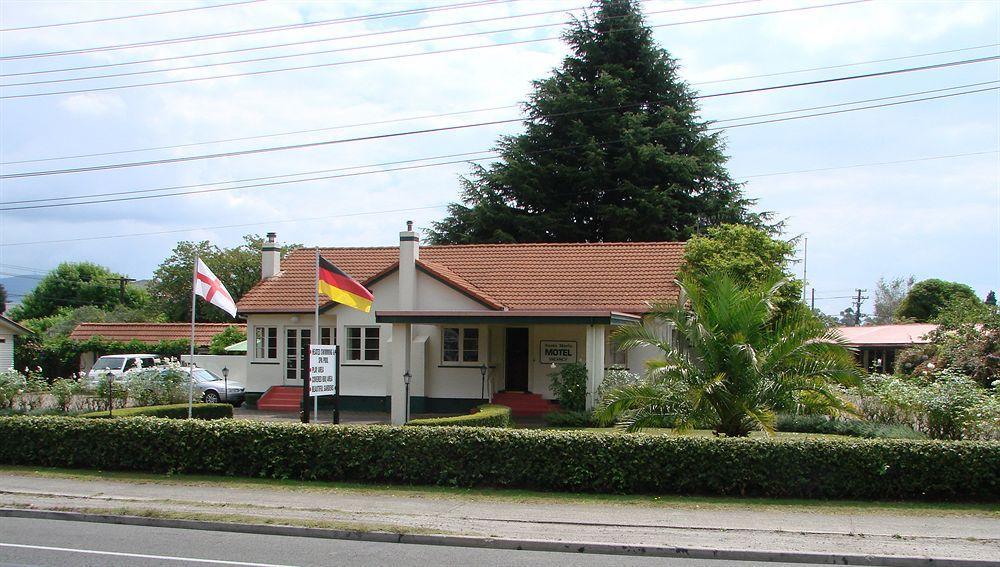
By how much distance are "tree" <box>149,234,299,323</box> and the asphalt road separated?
4447 cm

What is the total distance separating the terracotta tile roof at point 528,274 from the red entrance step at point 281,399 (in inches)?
100

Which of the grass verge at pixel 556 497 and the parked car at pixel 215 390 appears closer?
the grass verge at pixel 556 497

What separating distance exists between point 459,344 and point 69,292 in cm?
6050

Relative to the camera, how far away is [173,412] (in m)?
21.7

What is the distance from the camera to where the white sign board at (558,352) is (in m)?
26.6

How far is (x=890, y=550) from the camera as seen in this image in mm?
10227

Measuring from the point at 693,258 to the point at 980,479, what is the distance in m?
15.3

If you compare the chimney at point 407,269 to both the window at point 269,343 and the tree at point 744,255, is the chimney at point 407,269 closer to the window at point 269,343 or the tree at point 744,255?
the window at point 269,343

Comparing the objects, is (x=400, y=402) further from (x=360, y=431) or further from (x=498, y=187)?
(x=498, y=187)

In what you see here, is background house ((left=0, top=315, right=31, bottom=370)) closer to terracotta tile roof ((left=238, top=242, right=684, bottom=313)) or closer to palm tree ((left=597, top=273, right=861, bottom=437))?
terracotta tile roof ((left=238, top=242, right=684, bottom=313))

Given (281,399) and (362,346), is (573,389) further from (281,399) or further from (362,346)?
(281,399)

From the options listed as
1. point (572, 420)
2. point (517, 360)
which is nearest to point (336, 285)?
point (572, 420)

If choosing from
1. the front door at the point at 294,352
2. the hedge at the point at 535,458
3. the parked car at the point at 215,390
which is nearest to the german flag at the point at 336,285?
the hedge at the point at 535,458

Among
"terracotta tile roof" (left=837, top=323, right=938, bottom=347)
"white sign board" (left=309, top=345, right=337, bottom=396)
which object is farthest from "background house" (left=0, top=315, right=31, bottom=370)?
"terracotta tile roof" (left=837, top=323, right=938, bottom=347)
